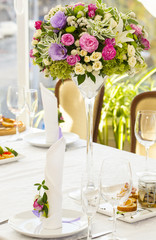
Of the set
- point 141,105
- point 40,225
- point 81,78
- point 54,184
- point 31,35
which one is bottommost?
point 40,225

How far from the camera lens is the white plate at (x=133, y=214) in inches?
50.0

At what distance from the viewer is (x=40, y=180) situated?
168cm

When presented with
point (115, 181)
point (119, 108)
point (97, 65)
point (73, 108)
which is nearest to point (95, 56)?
point (97, 65)

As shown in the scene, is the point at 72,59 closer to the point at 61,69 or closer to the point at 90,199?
the point at 61,69

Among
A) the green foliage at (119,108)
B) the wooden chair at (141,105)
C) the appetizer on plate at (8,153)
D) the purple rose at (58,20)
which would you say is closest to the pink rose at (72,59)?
the purple rose at (58,20)

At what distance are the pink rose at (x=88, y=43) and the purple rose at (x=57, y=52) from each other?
2.9 inches

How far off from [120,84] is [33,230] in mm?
2918

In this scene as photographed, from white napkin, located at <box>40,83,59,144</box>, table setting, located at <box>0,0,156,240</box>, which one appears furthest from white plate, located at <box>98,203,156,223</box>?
white napkin, located at <box>40,83,59,144</box>

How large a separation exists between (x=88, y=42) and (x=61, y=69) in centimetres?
15

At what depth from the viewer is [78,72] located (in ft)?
4.83

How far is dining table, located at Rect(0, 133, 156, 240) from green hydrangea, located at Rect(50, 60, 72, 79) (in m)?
0.35

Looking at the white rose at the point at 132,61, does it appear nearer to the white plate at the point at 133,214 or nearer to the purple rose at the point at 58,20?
the purple rose at the point at 58,20

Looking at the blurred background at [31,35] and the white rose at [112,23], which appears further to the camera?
the blurred background at [31,35]

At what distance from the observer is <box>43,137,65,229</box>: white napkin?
47.2 inches
